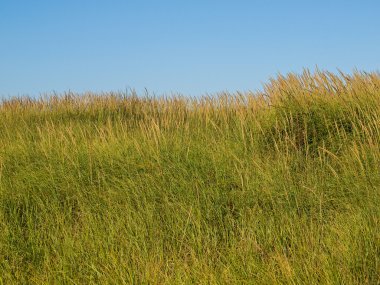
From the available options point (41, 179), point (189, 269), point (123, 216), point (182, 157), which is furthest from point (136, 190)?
point (189, 269)

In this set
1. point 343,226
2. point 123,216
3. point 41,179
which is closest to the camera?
point 343,226

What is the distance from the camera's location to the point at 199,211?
3.64 m

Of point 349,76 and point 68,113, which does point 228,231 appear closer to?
point 349,76

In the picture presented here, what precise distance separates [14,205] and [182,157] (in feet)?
5.57

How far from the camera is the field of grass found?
2.86 m

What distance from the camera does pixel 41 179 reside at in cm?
502

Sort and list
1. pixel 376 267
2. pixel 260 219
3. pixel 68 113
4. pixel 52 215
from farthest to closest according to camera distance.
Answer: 1. pixel 68 113
2. pixel 52 215
3. pixel 260 219
4. pixel 376 267

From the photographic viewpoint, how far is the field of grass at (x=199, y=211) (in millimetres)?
2857

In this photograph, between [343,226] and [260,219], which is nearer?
[343,226]

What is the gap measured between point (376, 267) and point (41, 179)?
11.4ft

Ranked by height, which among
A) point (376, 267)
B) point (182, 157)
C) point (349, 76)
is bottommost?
point (376, 267)

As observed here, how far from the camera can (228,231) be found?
3.76m

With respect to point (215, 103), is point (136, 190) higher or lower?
lower

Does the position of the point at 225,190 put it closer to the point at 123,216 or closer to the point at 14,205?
the point at 123,216
